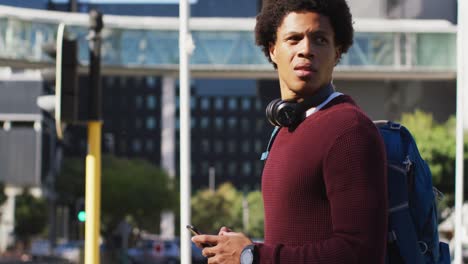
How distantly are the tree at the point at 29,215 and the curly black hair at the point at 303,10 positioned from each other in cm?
6392

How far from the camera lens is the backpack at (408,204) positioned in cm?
246

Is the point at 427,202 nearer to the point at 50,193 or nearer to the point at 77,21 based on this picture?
the point at 77,21

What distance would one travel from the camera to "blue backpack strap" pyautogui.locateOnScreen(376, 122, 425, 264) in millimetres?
2449

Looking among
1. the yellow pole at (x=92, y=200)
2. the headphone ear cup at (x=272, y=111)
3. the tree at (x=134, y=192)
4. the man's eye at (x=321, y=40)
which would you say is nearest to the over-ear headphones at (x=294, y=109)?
the headphone ear cup at (x=272, y=111)

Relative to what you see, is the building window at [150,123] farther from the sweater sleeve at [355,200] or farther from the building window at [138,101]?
the sweater sleeve at [355,200]

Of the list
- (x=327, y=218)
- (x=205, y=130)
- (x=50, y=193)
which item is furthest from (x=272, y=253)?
(x=205, y=130)

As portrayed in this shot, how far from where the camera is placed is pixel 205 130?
12394 centimetres

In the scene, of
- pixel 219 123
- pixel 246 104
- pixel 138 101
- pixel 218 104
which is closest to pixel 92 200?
pixel 138 101

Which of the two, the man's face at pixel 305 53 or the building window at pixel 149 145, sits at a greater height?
the man's face at pixel 305 53

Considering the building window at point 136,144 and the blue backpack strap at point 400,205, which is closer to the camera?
the blue backpack strap at point 400,205

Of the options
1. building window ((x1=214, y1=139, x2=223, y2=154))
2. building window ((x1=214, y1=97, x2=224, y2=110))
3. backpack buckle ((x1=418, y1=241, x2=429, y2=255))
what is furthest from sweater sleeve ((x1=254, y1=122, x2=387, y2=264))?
building window ((x1=214, y1=97, x2=224, y2=110))

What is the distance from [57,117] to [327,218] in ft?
17.1

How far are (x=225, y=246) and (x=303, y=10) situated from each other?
63 centimetres

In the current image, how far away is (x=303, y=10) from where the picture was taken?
2.63 metres
